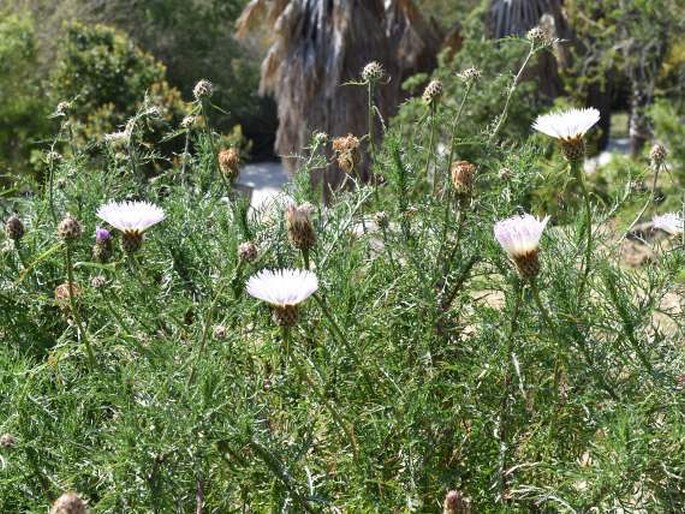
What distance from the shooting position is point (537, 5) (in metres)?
15.8

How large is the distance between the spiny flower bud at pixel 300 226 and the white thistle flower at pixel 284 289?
0.12 metres

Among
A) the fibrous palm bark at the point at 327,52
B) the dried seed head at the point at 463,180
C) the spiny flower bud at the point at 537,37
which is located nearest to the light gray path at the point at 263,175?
the fibrous palm bark at the point at 327,52

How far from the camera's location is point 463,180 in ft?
6.17

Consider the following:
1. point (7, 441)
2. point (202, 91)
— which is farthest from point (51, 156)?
point (7, 441)

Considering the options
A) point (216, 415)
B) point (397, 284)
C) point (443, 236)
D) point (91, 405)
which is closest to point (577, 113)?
point (443, 236)

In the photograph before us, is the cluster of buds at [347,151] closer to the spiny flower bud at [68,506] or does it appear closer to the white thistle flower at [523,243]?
the white thistle flower at [523,243]

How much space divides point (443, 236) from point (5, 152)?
43.7 feet

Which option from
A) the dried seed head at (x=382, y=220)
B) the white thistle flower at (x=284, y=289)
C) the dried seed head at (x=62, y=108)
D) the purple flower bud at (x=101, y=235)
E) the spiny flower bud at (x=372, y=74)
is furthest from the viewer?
the dried seed head at (x=62, y=108)

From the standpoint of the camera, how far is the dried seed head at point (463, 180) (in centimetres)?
188

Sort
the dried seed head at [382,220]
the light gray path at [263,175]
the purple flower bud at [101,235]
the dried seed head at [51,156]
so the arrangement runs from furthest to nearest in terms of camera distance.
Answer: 1. the light gray path at [263,175]
2. the dried seed head at [51,156]
3. the dried seed head at [382,220]
4. the purple flower bud at [101,235]

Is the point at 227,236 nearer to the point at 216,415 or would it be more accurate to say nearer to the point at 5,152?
the point at 216,415

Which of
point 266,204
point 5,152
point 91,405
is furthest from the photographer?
point 5,152

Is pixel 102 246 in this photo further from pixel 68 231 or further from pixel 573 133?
pixel 573 133

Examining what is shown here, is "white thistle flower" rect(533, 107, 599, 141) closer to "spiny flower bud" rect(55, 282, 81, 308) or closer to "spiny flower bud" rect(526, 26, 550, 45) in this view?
"spiny flower bud" rect(526, 26, 550, 45)
